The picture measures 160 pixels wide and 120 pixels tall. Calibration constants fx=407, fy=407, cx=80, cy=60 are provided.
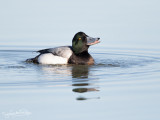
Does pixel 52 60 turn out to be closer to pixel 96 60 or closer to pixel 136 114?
pixel 96 60

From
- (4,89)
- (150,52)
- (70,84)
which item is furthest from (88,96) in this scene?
(150,52)

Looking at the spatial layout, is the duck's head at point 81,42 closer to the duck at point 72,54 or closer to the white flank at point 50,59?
the duck at point 72,54

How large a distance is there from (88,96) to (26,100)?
1144 mm

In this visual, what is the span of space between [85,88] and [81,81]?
0.74 meters

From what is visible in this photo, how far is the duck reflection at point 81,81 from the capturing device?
795cm

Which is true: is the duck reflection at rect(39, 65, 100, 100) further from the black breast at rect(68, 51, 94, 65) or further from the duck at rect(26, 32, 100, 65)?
the duck at rect(26, 32, 100, 65)

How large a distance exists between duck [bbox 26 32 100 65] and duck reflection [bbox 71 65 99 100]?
515 millimetres

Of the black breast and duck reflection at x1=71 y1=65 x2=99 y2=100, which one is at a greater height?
the black breast

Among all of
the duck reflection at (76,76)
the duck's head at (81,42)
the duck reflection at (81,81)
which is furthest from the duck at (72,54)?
the duck reflection at (81,81)

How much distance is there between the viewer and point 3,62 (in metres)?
11.8

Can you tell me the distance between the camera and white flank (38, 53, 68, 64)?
11.7 meters

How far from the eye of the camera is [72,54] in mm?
11852

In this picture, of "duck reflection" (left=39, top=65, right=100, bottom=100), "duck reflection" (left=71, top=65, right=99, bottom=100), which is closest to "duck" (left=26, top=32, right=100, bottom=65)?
"duck reflection" (left=39, top=65, right=100, bottom=100)

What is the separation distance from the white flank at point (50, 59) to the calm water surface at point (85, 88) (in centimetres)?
38
